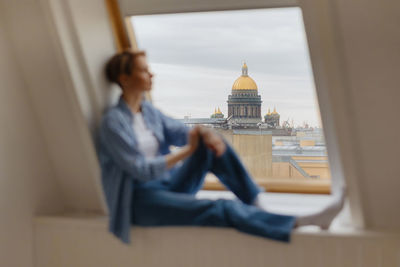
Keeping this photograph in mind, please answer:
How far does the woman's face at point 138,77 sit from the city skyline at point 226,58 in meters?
0.29

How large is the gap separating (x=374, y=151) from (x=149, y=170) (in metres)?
0.89

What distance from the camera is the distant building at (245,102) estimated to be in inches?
88.6

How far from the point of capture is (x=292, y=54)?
85.2 inches

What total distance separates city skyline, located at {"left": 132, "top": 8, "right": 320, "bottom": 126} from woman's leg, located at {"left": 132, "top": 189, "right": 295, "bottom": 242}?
1.58 ft

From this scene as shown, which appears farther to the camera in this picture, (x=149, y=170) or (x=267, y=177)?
(x=267, y=177)

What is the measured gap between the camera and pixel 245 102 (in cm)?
226

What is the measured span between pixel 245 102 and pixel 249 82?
9cm

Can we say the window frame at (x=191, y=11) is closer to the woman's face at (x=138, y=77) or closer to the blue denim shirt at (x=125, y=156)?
the woman's face at (x=138, y=77)

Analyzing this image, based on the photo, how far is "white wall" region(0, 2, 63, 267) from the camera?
2.12 meters

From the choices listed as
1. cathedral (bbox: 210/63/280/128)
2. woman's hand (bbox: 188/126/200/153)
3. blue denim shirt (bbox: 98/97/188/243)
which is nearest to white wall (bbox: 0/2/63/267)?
blue denim shirt (bbox: 98/97/188/243)

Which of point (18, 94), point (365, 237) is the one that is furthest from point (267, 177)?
point (18, 94)

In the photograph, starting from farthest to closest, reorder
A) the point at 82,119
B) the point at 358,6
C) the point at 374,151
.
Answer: the point at 82,119
the point at 374,151
the point at 358,6

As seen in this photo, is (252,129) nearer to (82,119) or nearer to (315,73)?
(315,73)

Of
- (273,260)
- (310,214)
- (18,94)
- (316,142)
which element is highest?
(18,94)
